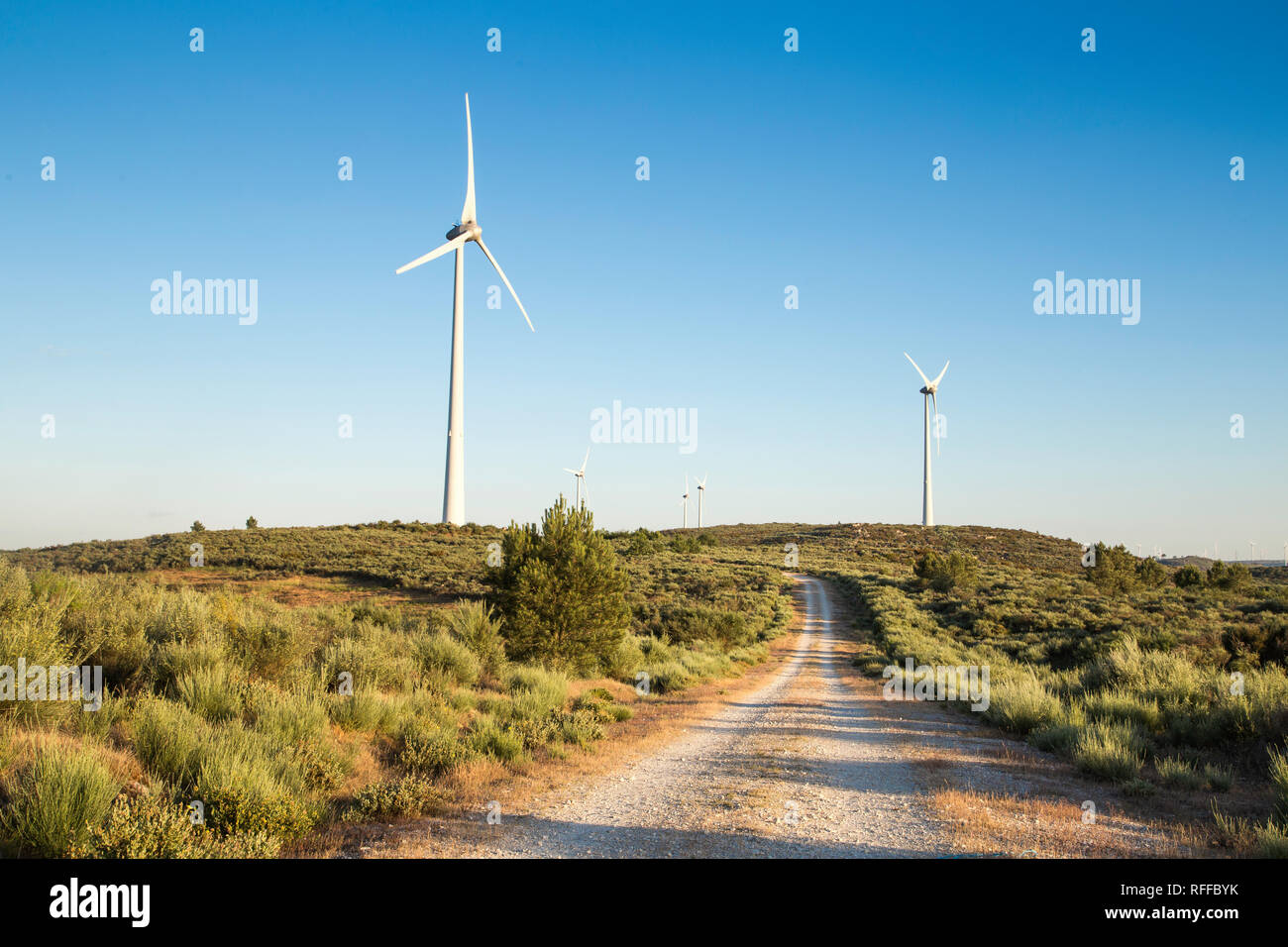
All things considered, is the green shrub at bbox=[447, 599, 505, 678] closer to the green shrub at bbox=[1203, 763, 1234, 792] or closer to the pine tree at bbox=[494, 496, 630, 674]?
the pine tree at bbox=[494, 496, 630, 674]

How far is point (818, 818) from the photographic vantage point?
8789mm

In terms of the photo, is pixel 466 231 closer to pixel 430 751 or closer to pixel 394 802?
pixel 430 751

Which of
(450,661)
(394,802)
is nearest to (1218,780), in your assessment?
(394,802)

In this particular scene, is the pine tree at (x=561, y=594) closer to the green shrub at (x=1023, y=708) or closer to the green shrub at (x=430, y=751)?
the green shrub at (x=430, y=751)

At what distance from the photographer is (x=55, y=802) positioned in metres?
6.45

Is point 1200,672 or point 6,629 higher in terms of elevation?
point 6,629

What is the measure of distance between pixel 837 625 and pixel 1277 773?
130 ft

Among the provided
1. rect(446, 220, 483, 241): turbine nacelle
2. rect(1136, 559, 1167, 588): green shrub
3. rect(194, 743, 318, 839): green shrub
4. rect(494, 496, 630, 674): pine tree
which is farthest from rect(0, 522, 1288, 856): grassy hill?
rect(446, 220, 483, 241): turbine nacelle

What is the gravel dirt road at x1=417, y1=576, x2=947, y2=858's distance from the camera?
300 inches

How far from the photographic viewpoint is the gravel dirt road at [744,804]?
762cm
